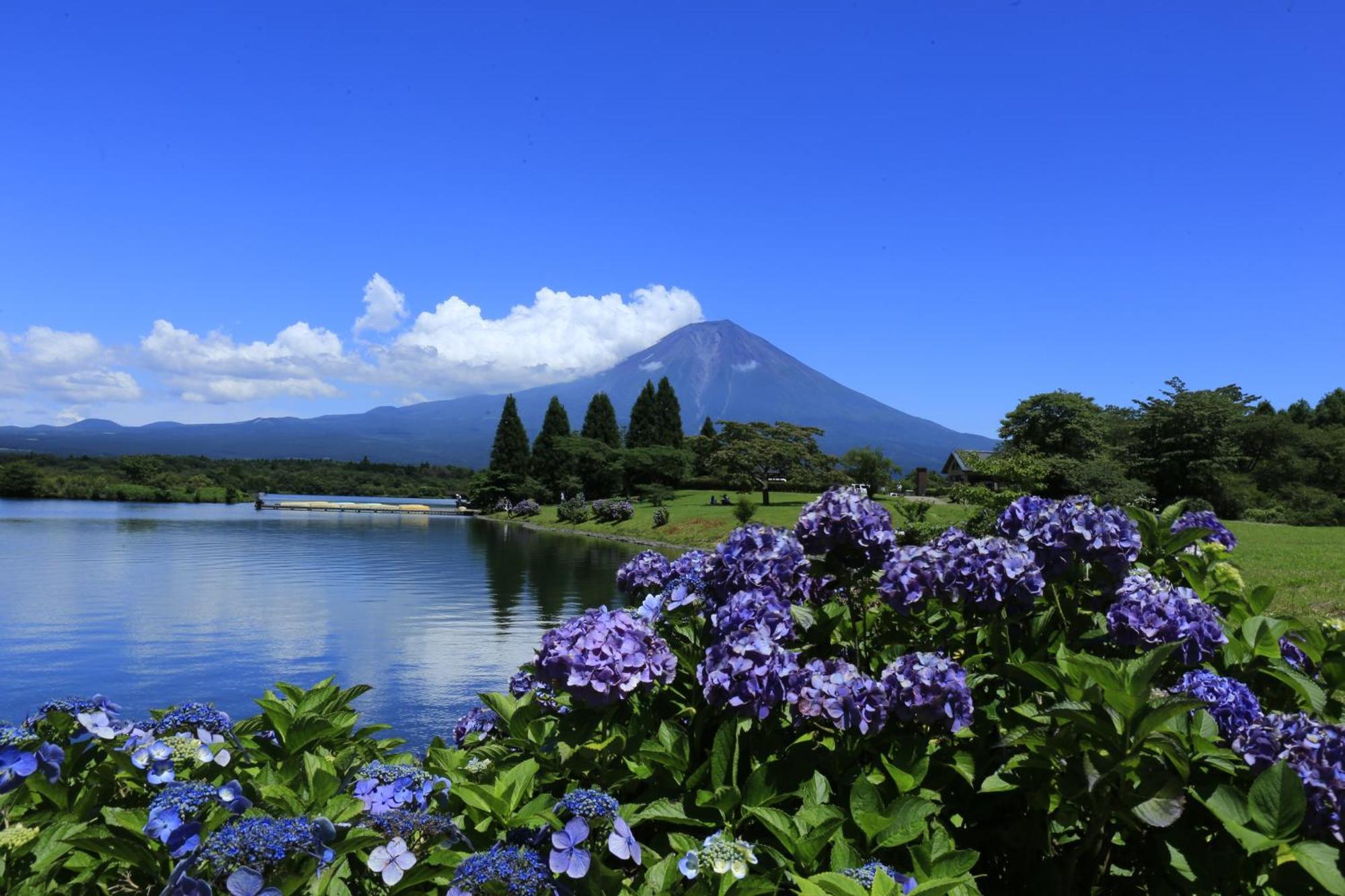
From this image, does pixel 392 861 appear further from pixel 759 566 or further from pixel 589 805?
pixel 759 566

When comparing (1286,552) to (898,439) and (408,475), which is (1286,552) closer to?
(408,475)

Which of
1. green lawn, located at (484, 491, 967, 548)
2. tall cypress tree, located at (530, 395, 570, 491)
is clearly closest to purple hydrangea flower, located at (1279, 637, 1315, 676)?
green lawn, located at (484, 491, 967, 548)

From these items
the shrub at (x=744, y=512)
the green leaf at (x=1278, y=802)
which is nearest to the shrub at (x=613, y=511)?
the shrub at (x=744, y=512)

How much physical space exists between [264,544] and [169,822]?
92.7ft

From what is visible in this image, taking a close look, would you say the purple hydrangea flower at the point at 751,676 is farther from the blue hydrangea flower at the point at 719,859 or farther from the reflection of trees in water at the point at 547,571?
the reflection of trees in water at the point at 547,571

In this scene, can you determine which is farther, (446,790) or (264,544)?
(264,544)

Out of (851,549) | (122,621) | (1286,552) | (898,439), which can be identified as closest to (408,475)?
(122,621)

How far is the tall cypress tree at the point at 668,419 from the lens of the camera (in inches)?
2015

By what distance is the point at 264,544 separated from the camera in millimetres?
26453

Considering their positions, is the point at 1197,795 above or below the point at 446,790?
above

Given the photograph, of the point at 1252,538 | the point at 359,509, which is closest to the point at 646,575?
the point at 1252,538

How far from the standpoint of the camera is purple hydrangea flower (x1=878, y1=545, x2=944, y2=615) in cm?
203

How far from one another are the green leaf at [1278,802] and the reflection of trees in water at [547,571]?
11.1 meters

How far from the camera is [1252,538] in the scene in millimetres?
16375
